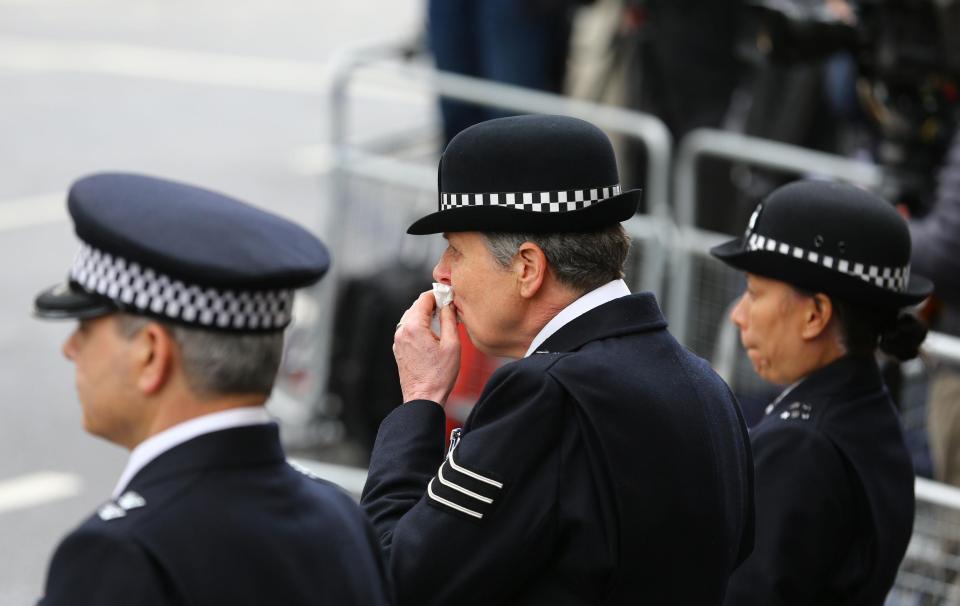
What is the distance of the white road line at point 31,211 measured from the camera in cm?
873

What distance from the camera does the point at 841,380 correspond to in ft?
10.4

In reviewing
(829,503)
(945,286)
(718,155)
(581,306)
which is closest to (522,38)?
(718,155)

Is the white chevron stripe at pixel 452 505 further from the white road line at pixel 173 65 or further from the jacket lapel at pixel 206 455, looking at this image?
the white road line at pixel 173 65

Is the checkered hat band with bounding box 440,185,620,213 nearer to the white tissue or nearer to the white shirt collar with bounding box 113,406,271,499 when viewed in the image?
the white tissue

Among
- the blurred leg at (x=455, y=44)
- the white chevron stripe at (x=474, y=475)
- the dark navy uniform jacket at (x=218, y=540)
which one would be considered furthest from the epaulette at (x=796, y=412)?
the blurred leg at (x=455, y=44)

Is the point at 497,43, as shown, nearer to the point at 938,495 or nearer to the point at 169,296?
the point at 938,495

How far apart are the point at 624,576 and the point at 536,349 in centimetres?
41

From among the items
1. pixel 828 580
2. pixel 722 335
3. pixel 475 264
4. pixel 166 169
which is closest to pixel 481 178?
pixel 475 264

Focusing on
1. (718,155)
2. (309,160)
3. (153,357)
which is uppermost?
(153,357)

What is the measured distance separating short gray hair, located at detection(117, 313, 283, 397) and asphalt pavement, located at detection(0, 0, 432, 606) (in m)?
3.48

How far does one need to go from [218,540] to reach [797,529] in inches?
52.6

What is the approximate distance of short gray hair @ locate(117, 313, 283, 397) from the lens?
2.15m

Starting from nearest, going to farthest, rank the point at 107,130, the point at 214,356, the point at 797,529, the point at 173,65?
the point at 214,356 < the point at 797,529 < the point at 107,130 < the point at 173,65

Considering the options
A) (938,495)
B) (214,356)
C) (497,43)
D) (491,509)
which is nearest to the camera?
(214,356)
